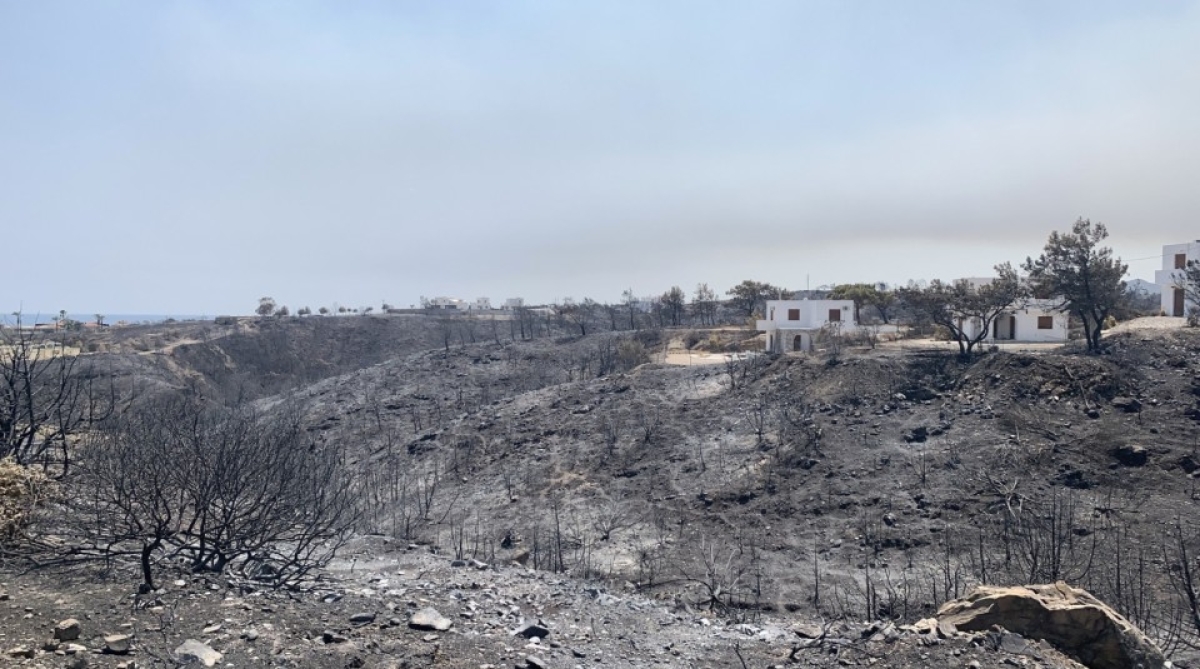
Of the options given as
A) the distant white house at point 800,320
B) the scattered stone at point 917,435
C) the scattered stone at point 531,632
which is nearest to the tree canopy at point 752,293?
the distant white house at point 800,320

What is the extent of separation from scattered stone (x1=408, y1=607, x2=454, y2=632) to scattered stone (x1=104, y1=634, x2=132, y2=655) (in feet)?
8.95

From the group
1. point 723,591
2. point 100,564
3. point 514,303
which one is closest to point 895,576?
point 723,591

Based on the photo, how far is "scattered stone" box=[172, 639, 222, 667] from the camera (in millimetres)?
6844

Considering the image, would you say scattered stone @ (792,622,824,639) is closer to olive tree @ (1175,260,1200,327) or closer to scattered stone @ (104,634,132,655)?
scattered stone @ (104,634,132,655)

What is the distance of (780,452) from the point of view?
78.2 feet

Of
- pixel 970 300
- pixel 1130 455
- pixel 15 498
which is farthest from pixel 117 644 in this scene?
pixel 970 300

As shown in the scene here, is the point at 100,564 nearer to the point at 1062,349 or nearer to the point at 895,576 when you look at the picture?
the point at 895,576

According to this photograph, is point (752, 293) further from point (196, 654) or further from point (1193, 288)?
point (196, 654)

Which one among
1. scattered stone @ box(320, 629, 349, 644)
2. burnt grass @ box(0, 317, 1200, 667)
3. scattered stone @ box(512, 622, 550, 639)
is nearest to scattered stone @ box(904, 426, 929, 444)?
→ burnt grass @ box(0, 317, 1200, 667)

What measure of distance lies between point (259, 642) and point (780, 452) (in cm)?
1846

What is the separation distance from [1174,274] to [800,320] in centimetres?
1674

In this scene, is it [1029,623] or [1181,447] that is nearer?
[1029,623]

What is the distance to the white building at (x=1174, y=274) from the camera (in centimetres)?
3631

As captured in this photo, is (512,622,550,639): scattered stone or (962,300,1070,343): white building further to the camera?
(962,300,1070,343): white building
